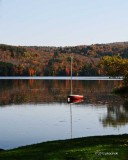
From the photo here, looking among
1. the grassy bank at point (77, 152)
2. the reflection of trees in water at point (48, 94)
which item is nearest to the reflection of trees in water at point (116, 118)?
the reflection of trees in water at point (48, 94)

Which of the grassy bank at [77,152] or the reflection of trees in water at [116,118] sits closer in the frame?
the grassy bank at [77,152]

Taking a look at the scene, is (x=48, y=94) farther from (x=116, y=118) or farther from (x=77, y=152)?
(x=77, y=152)

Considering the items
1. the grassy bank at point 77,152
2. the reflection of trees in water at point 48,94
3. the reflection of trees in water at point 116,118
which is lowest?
the reflection of trees in water at point 48,94

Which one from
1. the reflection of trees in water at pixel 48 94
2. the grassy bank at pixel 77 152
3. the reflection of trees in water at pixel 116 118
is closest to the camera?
the grassy bank at pixel 77 152

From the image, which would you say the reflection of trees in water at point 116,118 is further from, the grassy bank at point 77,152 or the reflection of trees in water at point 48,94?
the grassy bank at point 77,152

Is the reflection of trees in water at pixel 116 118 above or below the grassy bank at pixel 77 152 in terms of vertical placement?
below

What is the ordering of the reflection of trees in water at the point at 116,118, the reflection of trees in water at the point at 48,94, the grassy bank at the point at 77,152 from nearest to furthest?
the grassy bank at the point at 77,152 → the reflection of trees in water at the point at 116,118 → the reflection of trees in water at the point at 48,94

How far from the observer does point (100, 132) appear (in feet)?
133

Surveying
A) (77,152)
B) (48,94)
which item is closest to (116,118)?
(77,152)

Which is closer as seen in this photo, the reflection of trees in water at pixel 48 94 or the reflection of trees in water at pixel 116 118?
the reflection of trees in water at pixel 116 118

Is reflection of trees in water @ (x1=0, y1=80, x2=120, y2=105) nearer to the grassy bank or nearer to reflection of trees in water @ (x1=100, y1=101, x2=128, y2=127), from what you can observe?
reflection of trees in water @ (x1=100, y1=101, x2=128, y2=127)

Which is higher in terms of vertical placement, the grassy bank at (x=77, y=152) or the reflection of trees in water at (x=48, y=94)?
the grassy bank at (x=77, y=152)

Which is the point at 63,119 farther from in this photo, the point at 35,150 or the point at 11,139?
the point at 35,150

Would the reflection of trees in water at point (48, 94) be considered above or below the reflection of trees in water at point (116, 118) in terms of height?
below
